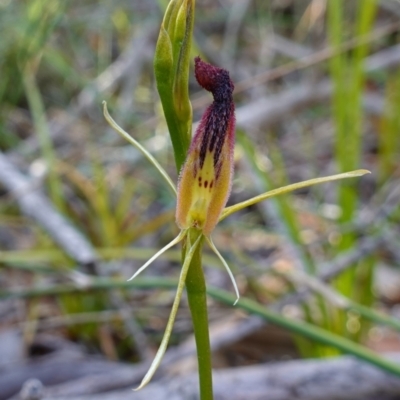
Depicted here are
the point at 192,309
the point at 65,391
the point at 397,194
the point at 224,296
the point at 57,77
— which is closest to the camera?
the point at 192,309

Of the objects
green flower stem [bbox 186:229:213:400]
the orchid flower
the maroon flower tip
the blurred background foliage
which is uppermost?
the blurred background foliage

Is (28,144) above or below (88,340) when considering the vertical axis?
above

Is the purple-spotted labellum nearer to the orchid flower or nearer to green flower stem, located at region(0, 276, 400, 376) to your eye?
the orchid flower

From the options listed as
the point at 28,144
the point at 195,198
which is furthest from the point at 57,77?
the point at 195,198

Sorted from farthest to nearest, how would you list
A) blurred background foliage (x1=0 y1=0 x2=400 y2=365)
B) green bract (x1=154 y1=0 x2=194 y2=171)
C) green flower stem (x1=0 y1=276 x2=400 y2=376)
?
blurred background foliage (x1=0 y1=0 x2=400 y2=365), green flower stem (x1=0 y1=276 x2=400 y2=376), green bract (x1=154 y1=0 x2=194 y2=171)

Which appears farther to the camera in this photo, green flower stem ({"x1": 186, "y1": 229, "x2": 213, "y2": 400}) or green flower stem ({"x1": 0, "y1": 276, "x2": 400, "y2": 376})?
green flower stem ({"x1": 0, "y1": 276, "x2": 400, "y2": 376})

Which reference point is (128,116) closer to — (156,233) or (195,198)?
(156,233)

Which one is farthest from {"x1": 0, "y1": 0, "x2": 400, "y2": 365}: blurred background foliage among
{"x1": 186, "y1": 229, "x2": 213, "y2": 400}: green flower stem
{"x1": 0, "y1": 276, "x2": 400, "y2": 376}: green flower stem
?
{"x1": 186, "y1": 229, "x2": 213, "y2": 400}: green flower stem

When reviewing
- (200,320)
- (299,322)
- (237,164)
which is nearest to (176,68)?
(200,320)
